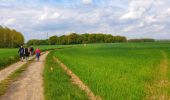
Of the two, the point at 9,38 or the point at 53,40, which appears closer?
the point at 9,38

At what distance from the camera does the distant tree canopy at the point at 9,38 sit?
468ft

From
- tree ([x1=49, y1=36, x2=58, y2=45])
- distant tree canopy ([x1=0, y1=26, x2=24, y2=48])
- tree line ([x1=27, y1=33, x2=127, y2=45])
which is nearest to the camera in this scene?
distant tree canopy ([x1=0, y1=26, x2=24, y2=48])

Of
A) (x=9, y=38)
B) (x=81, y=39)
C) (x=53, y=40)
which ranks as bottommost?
(x=53, y=40)

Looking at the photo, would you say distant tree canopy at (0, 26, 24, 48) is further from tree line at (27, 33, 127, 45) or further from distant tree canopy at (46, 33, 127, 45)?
distant tree canopy at (46, 33, 127, 45)

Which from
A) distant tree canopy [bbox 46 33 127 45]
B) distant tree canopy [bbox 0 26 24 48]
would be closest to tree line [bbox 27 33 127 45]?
distant tree canopy [bbox 46 33 127 45]

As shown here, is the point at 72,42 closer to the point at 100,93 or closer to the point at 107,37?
the point at 107,37

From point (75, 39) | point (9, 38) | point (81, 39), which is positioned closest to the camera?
point (9, 38)

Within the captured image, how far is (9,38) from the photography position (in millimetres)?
147750

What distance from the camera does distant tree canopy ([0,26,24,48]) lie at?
143 metres

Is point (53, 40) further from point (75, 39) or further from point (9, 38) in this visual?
point (9, 38)

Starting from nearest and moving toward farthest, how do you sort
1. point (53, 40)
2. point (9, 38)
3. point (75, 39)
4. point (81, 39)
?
point (9, 38) → point (53, 40) → point (75, 39) → point (81, 39)

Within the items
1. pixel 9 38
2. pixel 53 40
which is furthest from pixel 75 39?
pixel 9 38

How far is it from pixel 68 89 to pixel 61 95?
1420 millimetres

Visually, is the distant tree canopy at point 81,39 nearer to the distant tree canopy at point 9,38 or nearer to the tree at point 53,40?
the tree at point 53,40
